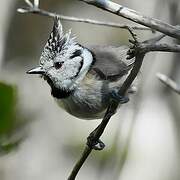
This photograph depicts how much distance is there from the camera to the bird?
301cm

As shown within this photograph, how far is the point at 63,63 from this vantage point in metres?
3.07

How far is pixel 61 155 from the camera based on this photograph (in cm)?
542

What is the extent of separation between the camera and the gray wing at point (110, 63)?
313 cm

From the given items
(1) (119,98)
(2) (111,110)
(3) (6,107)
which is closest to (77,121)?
(1) (119,98)

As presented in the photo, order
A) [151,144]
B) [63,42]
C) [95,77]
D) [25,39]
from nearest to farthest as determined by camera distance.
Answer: [63,42], [95,77], [151,144], [25,39]

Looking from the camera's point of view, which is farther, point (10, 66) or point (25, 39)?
point (25, 39)

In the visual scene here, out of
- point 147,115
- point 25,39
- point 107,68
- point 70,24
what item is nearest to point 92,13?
point 70,24

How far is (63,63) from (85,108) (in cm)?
24

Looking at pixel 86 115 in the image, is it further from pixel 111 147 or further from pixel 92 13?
pixel 92 13

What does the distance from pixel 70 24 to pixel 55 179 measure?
1.42m

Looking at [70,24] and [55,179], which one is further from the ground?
[70,24]

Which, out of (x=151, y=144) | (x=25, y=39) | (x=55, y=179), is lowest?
(x=55, y=179)

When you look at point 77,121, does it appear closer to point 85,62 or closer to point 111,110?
point 85,62

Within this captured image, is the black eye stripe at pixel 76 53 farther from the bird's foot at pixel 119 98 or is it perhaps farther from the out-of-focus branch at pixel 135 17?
the out-of-focus branch at pixel 135 17
